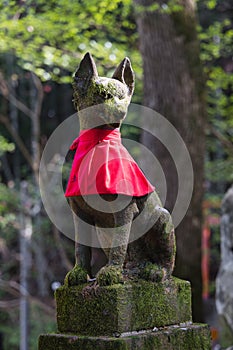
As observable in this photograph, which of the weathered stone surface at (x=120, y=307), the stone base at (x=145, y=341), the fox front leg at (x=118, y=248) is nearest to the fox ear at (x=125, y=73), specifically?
the fox front leg at (x=118, y=248)

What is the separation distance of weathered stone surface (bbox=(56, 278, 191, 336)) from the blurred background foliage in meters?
4.43

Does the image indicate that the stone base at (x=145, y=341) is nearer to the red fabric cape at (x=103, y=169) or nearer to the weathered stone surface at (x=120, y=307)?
the weathered stone surface at (x=120, y=307)

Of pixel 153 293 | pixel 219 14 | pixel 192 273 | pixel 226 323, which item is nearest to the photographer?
pixel 153 293

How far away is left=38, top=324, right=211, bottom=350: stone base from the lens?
304 cm

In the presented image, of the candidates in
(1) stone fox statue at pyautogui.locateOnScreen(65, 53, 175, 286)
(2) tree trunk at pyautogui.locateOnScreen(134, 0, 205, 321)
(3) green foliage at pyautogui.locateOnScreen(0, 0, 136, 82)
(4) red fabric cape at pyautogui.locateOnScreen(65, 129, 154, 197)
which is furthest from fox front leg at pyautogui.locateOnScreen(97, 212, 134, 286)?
(3) green foliage at pyautogui.locateOnScreen(0, 0, 136, 82)

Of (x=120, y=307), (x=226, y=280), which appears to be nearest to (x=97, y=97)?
(x=120, y=307)

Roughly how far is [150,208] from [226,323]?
3.46m

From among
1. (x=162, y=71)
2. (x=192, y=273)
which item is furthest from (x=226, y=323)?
(x=162, y=71)

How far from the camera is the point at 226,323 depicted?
640cm

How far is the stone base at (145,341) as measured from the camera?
120 inches

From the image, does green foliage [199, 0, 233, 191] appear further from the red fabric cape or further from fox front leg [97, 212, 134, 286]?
fox front leg [97, 212, 134, 286]

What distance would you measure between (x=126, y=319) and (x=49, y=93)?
1061 centimetres

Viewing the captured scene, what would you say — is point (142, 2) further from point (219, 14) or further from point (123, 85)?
point (219, 14)

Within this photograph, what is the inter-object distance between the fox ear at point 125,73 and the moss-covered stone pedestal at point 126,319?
124cm
